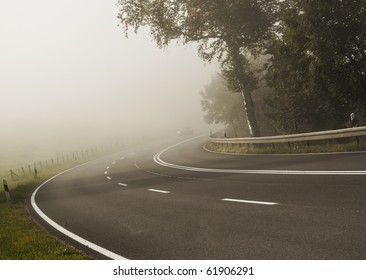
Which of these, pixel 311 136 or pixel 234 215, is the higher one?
pixel 311 136

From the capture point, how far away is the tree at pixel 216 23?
80.3 feet

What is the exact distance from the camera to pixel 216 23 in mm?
25328

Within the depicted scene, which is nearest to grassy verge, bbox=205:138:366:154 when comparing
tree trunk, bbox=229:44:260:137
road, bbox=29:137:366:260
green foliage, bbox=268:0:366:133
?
road, bbox=29:137:366:260

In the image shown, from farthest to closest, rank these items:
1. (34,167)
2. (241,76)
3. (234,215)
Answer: (34,167), (241,76), (234,215)

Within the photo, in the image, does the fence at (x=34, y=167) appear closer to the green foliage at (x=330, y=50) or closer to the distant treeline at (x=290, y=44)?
the distant treeline at (x=290, y=44)

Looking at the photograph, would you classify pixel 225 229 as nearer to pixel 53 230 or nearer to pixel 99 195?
pixel 53 230

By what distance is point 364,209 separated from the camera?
7797 millimetres

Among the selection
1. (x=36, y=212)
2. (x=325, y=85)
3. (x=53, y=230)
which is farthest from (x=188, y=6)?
(x=53, y=230)

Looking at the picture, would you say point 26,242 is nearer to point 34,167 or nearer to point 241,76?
point 241,76

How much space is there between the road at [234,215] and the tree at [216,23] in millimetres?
11639

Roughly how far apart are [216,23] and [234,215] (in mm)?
18616

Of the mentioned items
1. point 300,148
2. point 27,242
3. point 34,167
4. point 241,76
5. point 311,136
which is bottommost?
point 34,167

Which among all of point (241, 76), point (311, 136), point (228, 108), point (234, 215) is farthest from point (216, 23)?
point (228, 108)

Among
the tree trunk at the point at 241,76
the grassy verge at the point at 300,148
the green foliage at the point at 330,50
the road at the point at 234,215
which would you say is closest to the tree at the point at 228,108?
the tree trunk at the point at 241,76
